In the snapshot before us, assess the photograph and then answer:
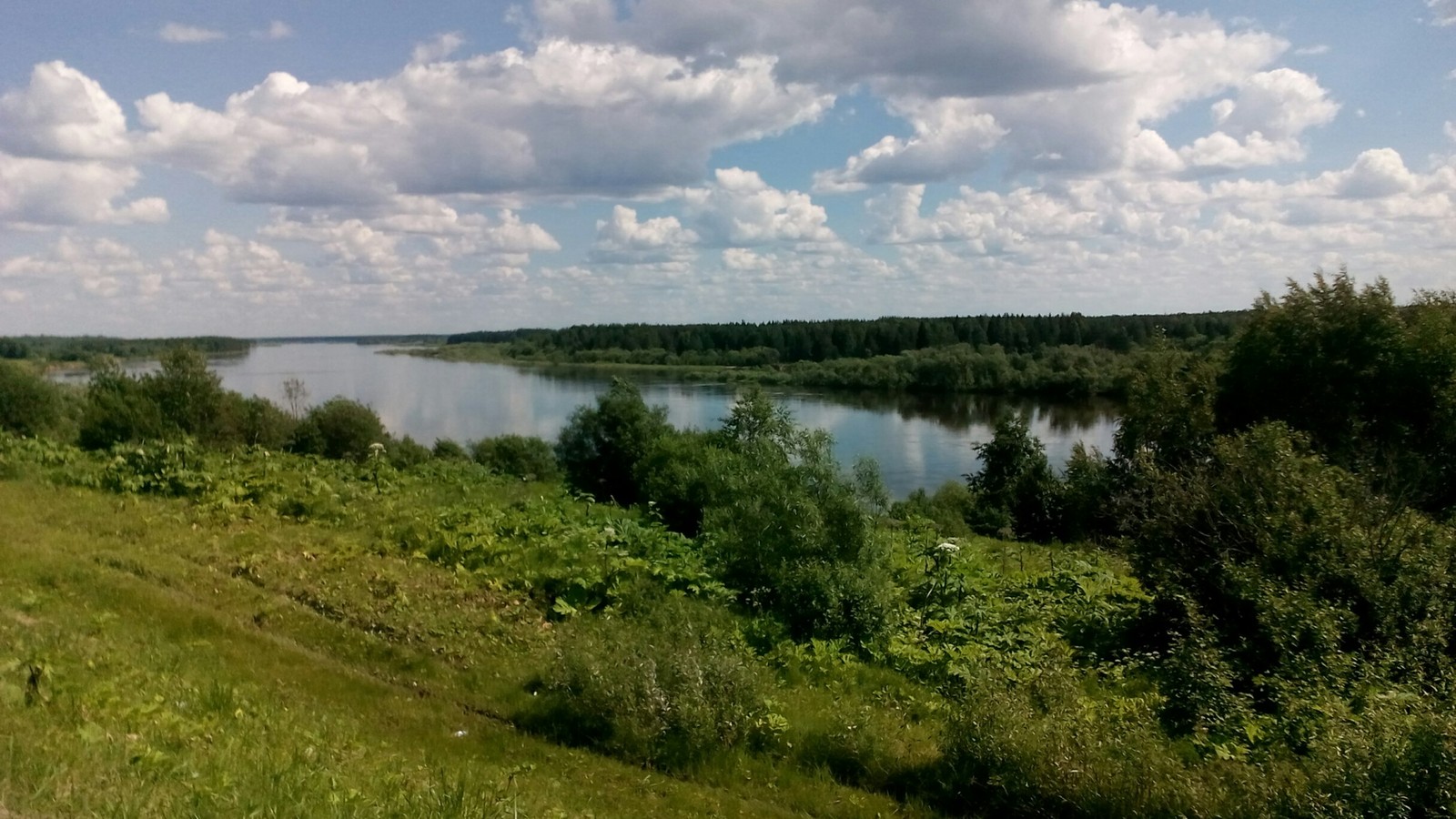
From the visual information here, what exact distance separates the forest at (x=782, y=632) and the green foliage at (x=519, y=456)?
1865 cm

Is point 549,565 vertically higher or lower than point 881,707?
higher

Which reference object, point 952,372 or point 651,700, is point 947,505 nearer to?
point 651,700

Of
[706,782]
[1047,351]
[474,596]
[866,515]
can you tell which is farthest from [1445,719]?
[1047,351]

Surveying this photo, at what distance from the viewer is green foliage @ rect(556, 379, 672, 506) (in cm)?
2812

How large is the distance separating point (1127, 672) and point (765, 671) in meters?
3.87

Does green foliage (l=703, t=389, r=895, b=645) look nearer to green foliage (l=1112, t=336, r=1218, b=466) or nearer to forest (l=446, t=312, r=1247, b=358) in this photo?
green foliage (l=1112, t=336, r=1218, b=466)

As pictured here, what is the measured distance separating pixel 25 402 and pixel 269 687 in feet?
116

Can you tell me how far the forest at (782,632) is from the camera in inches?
236

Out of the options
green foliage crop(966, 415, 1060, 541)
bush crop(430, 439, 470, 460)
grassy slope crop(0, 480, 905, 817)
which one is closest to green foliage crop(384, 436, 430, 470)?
bush crop(430, 439, 470, 460)

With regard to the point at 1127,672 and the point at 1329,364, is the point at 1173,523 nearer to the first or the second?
the point at 1127,672

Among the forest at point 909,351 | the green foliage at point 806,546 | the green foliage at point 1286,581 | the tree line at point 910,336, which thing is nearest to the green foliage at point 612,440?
the green foliage at point 806,546

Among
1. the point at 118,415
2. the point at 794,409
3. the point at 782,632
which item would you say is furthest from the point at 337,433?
the point at 782,632

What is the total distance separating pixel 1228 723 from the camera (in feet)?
24.1

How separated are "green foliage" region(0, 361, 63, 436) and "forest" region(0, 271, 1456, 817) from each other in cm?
2075
